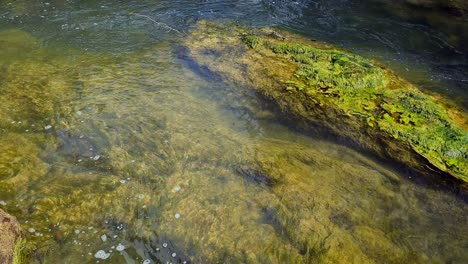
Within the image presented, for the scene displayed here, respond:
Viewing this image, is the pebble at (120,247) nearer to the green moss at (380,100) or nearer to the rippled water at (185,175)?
the rippled water at (185,175)

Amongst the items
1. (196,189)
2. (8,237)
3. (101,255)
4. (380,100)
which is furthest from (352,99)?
(8,237)

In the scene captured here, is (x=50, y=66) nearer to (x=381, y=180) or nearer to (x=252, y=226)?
(x=252, y=226)

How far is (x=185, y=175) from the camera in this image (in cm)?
523

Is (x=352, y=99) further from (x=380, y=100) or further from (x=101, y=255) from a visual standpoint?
(x=101, y=255)

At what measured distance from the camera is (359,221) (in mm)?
4535

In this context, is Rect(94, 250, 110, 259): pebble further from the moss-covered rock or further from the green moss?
the green moss

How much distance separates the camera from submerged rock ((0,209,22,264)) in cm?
350

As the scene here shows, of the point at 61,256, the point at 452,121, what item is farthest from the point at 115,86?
the point at 452,121

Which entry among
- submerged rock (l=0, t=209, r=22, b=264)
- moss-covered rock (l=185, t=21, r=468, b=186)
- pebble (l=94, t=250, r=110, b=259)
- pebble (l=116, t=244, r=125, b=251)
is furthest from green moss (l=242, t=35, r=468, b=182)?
submerged rock (l=0, t=209, r=22, b=264)

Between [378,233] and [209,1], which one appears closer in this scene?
[378,233]

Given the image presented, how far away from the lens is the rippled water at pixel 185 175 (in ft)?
14.0

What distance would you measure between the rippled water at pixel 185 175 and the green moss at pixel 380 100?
1.62 ft

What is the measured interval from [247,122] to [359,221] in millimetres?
2521

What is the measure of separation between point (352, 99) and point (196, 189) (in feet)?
9.42
